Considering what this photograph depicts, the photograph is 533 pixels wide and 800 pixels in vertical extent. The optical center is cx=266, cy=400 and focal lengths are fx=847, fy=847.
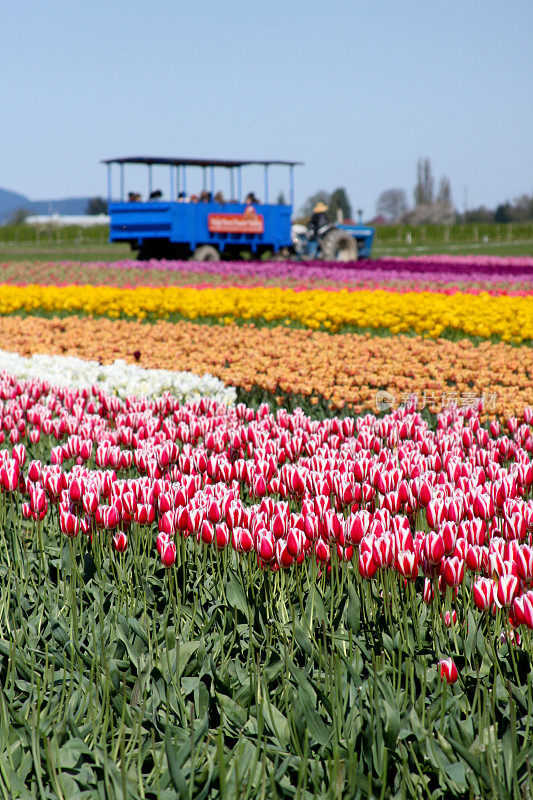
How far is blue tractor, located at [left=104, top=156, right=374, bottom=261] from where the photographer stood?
24453 mm

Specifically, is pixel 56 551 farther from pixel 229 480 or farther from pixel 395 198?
pixel 395 198

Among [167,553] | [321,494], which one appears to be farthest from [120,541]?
[321,494]

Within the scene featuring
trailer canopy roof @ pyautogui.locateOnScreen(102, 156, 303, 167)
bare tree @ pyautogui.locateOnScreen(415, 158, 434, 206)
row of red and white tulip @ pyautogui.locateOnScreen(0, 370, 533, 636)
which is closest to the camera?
row of red and white tulip @ pyautogui.locateOnScreen(0, 370, 533, 636)

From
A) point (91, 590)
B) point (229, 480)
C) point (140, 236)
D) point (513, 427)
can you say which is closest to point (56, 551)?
point (91, 590)

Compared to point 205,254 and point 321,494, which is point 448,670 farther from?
point 205,254

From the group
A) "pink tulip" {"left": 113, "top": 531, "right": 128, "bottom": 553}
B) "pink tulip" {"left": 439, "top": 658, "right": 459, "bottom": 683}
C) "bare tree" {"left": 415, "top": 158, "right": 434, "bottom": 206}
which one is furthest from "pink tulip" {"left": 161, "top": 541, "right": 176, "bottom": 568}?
"bare tree" {"left": 415, "top": 158, "right": 434, "bottom": 206}

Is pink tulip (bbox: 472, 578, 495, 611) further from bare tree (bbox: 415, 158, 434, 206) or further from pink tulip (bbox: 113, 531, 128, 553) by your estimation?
bare tree (bbox: 415, 158, 434, 206)

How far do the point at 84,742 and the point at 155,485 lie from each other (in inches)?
50.4

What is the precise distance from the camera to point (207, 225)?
25016 mm

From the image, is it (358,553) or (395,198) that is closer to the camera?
(358,553)

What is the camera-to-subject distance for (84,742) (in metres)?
2.35

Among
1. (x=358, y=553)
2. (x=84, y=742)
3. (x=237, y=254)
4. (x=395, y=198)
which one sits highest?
(x=395, y=198)

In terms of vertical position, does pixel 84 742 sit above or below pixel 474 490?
below

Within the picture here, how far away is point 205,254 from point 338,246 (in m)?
5.19
